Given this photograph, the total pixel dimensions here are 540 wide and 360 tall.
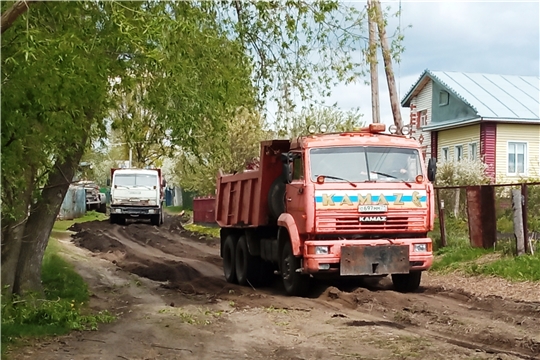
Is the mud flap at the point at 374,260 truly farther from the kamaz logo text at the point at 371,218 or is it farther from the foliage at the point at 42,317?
the foliage at the point at 42,317

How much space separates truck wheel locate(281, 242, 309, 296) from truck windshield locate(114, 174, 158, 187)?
85.0 feet

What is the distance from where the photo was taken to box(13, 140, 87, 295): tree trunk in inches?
507

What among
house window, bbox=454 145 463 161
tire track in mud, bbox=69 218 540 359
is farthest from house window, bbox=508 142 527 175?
tire track in mud, bbox=69 218 540 359

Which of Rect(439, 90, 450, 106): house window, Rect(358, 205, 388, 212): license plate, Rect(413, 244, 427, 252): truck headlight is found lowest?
Rect(413, 244, 427, 252): truck headlight

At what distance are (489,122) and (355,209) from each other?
83.2ft

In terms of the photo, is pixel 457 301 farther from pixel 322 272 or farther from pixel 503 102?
pixel 503 102

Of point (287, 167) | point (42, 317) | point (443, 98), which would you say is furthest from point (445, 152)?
point (42, 317)

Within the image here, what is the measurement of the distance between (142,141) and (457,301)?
5.60 metres

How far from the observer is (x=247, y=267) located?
1675 cm

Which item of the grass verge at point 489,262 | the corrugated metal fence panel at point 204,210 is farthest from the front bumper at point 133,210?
the grass verge at point 489,262

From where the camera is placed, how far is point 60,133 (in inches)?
372

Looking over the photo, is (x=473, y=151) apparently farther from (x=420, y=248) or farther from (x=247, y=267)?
(x=420, y=248)

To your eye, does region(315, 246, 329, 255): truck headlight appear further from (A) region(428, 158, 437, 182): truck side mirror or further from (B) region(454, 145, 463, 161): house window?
(B) region(454, 145, 463, 161): house window

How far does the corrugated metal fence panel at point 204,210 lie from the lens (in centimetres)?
3697
